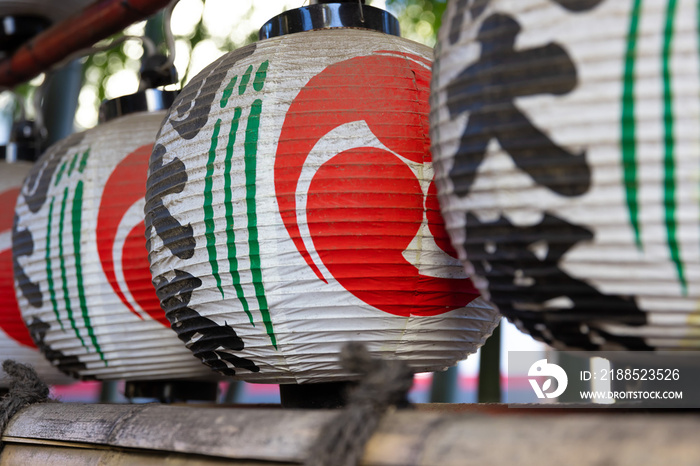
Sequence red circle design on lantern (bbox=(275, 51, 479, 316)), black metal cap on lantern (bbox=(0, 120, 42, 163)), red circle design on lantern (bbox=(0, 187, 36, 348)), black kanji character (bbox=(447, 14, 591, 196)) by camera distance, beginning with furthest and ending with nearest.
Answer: black metal cap on lantern (bbox=(0, 120, 42, 163))
red circle design on lantern (bbox=(0, 187, 36, 348))
red circle design on lantern (bbox=(275, 51, 479, 316))
black kanji character (bbox=(447, 14, 591, 196))

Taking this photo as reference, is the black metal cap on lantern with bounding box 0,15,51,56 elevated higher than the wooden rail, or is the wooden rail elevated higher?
the black metal cap on lantern with bounding box 0,15,51,56

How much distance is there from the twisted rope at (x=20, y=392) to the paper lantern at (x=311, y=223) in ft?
0.76

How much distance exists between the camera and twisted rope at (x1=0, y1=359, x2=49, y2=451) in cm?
87

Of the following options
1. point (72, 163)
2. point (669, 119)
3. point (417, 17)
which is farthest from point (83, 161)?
point (417, 17)

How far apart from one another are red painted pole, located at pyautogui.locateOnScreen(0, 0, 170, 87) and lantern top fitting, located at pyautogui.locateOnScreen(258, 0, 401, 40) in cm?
52

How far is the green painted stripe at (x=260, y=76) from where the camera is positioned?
0.76m

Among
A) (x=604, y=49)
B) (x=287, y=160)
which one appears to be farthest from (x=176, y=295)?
(x=604, y=49)

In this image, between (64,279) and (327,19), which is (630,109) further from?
(64,279)

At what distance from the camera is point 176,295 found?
79 cm

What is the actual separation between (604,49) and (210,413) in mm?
395

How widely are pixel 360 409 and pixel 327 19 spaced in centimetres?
51

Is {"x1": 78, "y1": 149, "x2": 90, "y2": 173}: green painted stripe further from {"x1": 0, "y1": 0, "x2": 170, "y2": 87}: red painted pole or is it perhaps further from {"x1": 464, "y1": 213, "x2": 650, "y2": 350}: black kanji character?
{"x1": 464, "y1": 213, "x2": 650, "y2": 350}: black kanji character

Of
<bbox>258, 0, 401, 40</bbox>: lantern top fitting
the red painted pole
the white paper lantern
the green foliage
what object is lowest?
the white paper lantern

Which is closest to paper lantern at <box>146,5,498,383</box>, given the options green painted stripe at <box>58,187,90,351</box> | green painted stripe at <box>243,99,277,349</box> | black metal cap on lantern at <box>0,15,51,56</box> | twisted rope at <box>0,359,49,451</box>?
green painted stripe at <box>243,99,277,349</box>
